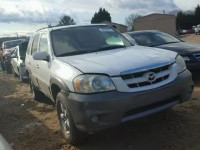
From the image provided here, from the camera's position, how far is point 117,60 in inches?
159

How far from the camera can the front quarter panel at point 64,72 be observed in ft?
12.8

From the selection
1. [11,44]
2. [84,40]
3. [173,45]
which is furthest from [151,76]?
[11,44]

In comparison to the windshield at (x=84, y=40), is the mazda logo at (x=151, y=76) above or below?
below

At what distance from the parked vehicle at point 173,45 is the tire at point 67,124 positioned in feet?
12.7

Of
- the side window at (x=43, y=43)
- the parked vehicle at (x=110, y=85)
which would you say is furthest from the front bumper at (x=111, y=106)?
the side window at (x=43, y=43)

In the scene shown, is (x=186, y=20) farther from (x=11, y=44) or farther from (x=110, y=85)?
(x=110, y=85)

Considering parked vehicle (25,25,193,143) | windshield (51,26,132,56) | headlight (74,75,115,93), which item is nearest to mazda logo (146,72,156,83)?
parked vehicle (25,25,193,143)

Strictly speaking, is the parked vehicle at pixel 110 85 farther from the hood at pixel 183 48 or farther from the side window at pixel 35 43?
the hood at pixel 183 48

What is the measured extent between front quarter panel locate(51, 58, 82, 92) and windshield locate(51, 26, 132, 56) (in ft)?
0.93

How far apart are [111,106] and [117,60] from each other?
0.73 meters

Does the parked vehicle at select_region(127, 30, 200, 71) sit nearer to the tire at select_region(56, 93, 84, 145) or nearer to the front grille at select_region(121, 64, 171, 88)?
the front grille at select_region(121, 64, 171, 88)

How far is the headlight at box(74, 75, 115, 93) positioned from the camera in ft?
12.1

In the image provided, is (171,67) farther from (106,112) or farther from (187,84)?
(106,112)

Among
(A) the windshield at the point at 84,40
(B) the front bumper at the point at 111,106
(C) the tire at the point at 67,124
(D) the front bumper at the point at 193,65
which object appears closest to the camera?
(B) the front bumper at the point at 111,106
